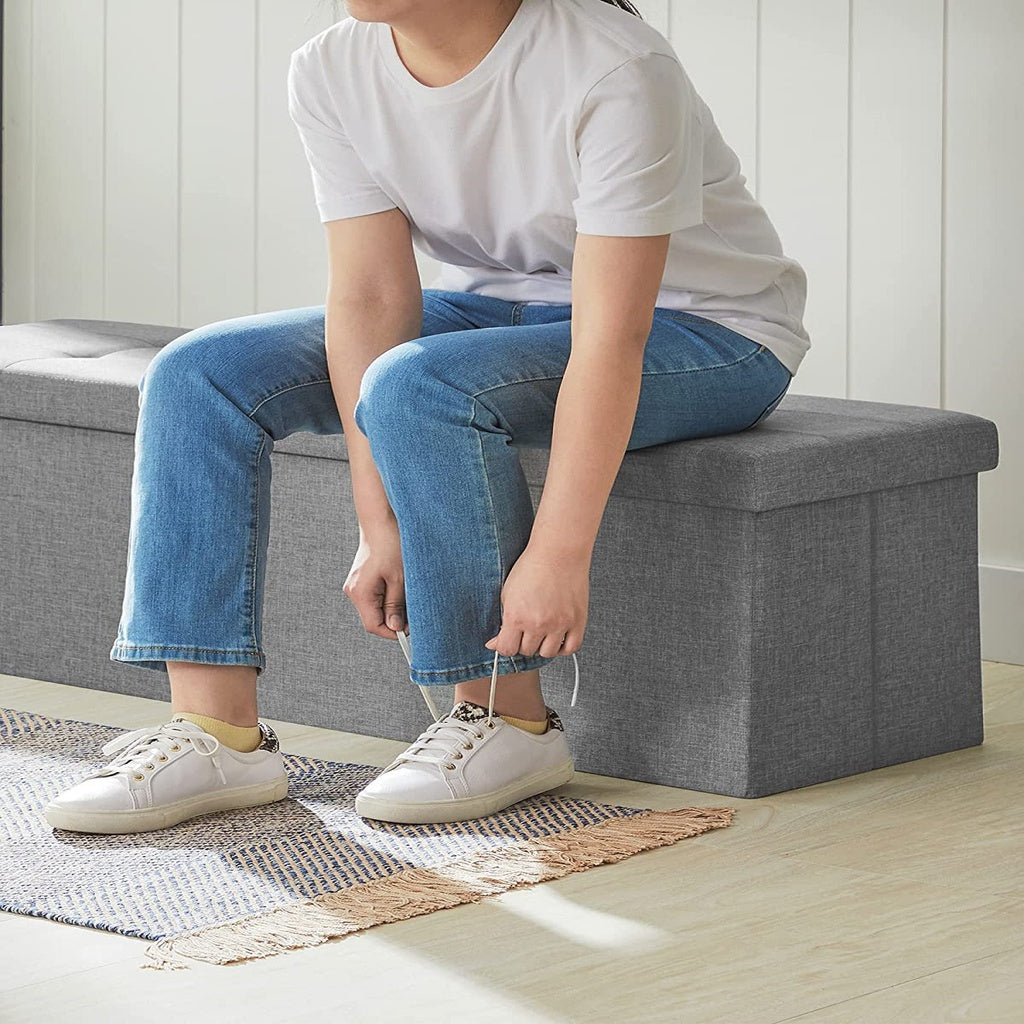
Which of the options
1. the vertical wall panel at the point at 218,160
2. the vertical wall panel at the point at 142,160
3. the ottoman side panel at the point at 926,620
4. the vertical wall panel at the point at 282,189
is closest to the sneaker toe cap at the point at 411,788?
the ottoman side panel at the point at 926,620

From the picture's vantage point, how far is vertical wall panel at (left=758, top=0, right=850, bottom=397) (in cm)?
244

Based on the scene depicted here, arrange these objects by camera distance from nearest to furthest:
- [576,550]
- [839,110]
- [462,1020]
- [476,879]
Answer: [462,1020] → [476,879] → [576,550] → [839,110]

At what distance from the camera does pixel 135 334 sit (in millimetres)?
2541

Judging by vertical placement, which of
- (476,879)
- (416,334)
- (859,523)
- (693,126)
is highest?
(693,126)

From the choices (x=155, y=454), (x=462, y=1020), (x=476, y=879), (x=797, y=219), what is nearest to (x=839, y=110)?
(x=797, y=219)

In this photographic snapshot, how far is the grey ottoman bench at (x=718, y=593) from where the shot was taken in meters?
1.76

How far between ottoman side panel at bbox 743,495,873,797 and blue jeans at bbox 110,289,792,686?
13 centimetres

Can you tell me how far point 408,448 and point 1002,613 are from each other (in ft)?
3.41

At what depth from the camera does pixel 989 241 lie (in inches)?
92.0

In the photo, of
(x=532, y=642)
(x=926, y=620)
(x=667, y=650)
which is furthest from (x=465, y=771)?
(x=926, y=620)

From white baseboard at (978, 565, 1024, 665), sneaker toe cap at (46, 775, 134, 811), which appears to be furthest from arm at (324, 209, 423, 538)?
white baseboard at (978, 565, 1024, 665)

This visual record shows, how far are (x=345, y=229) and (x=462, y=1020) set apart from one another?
87 centimetres

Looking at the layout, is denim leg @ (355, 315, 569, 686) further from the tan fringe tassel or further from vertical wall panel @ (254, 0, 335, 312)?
vertical wall panel @ (254, 0, 335, 312)

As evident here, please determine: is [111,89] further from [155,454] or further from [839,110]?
[155,454]
